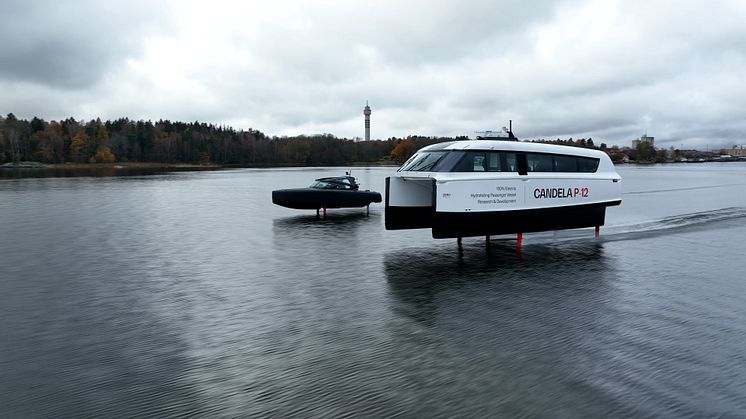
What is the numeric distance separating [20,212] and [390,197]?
18747mm

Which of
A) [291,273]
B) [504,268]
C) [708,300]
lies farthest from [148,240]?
[708,300]

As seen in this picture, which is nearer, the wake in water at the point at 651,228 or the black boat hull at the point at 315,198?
the wake in water at the point at 651,228

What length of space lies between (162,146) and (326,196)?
154 m

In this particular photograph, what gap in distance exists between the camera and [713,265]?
40.5 feet

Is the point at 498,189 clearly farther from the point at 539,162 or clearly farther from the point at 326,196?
the point at 326,196

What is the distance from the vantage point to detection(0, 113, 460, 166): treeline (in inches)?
5674

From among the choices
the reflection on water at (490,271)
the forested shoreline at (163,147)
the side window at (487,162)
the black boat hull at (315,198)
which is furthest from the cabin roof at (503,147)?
the forested shoreline at (163,147)

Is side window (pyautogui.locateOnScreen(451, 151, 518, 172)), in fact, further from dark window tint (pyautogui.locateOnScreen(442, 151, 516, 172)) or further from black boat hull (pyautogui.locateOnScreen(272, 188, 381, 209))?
black boat hull (pyautogui.locateOnScreen(272, 188, 381, 209))

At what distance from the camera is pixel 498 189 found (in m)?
13.1

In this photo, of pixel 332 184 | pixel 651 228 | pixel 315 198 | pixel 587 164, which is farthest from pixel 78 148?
pixel 587 164

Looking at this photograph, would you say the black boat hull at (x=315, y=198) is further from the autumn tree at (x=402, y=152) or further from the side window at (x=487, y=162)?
the autumn tree at (x=402, y=152)

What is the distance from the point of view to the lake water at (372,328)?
18.2 ft

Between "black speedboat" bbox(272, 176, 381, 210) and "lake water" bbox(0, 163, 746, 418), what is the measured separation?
6.04 m

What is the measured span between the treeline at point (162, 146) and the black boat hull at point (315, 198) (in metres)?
141
